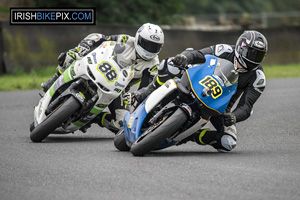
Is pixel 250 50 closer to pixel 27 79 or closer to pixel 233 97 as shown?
pixel 233 97

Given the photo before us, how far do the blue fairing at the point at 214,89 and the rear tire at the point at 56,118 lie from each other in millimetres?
1772

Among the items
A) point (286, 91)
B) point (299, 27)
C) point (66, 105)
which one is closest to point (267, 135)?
point (66, 105)

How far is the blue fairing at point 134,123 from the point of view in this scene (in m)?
7.42

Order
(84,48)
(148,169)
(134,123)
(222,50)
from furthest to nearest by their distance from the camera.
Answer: (84,48)
(222,50)
(134,123)
(148,169)

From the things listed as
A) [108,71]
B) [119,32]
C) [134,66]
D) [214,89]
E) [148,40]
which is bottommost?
[119,32]

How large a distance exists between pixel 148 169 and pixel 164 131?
0.57m

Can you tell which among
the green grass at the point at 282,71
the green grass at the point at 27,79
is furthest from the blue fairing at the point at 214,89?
the green grass at the point at 282,71

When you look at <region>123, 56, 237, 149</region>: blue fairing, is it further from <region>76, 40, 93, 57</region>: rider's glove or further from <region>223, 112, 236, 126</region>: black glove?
<region>76, 40, 93, 57</region>: rider's glove

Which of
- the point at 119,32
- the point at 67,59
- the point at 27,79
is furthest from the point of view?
the point at 119,32

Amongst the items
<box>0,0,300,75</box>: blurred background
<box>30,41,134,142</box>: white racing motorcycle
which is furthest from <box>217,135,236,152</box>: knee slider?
<box>0,0,300,75</box>: blurred background

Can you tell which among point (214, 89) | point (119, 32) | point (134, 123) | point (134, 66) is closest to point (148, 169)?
point (134, 123)

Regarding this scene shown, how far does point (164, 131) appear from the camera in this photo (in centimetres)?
694

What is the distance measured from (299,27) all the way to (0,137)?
15789mm

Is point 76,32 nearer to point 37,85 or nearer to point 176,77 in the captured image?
point 37,85
